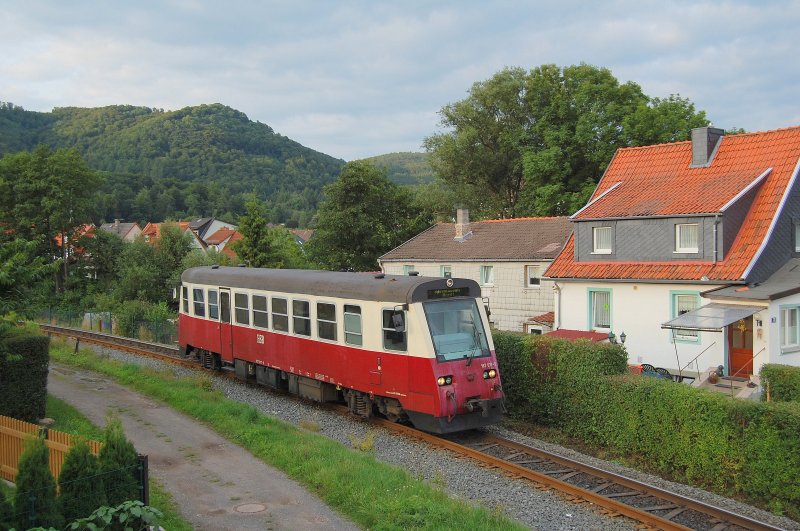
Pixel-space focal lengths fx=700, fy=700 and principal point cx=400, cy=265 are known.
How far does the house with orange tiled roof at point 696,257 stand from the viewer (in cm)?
2008

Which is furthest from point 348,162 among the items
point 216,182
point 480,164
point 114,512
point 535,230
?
point 216,182

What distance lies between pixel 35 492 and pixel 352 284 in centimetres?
921

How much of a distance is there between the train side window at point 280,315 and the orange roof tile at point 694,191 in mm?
10966

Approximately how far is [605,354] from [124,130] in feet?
555

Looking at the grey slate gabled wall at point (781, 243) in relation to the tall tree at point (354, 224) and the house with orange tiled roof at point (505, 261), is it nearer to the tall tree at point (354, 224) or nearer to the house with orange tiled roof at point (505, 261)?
the house with orange tiled roof at point (505, 261)

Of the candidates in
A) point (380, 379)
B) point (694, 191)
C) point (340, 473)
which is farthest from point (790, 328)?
point (340, 473)

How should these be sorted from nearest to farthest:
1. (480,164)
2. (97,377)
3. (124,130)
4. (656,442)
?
1. (656,442)
2. (97,377)
3. (480,164)
4. (124,130)

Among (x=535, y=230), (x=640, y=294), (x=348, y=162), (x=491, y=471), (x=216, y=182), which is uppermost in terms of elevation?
(x=216, y=182)

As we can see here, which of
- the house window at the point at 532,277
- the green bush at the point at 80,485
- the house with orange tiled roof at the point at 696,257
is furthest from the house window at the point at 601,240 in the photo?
the green bush at the point at 80,485

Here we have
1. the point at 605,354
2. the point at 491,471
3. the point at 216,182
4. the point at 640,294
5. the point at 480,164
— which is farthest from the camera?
the point at 216,182

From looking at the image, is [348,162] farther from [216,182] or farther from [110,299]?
[216,182]

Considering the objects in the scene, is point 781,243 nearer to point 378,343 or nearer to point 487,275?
point 487,275

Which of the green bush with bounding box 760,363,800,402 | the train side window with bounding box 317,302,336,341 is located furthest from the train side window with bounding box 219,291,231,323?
the green bush with bounding box 760,363,800,402

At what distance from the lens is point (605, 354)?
14.9 metres
